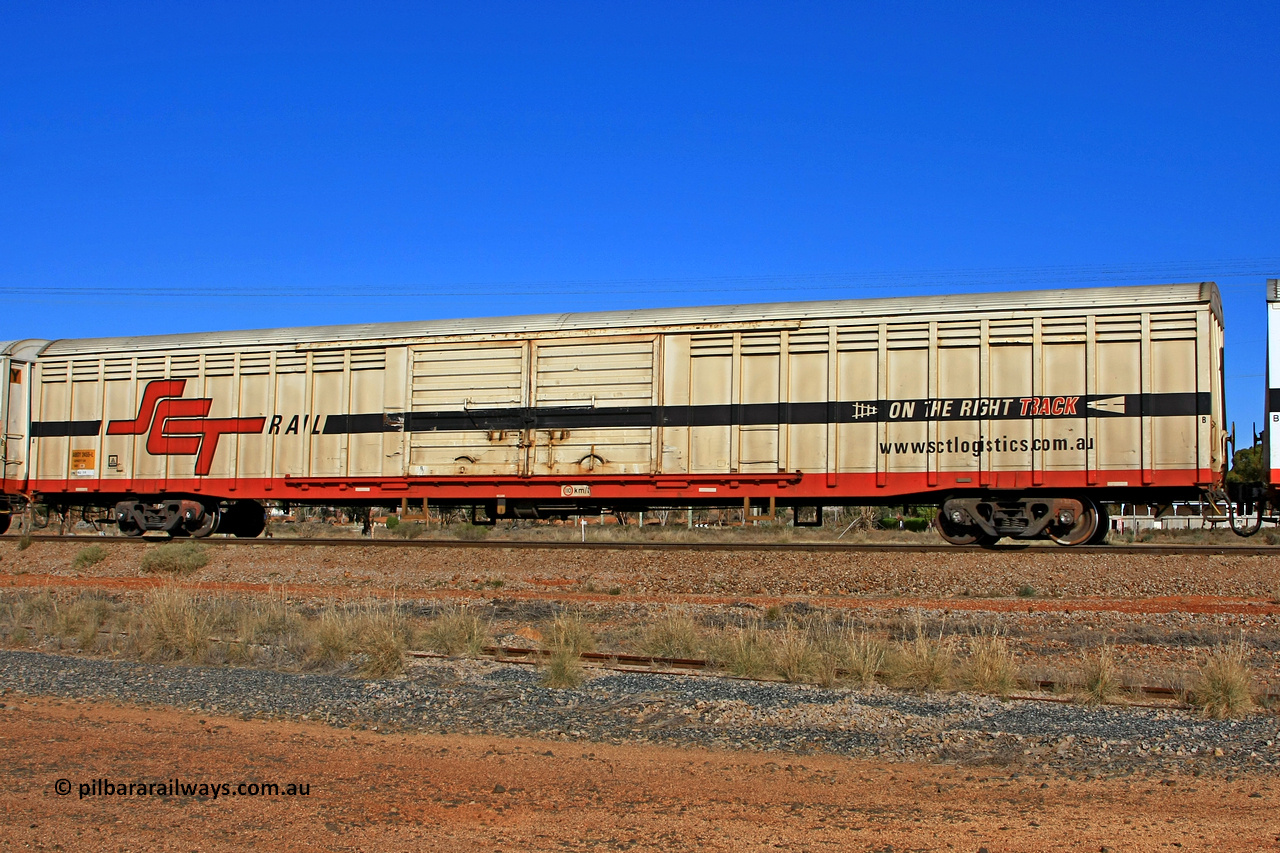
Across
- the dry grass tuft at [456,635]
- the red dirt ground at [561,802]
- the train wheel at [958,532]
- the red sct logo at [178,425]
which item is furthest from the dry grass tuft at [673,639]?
the red sct logo at [178,425]

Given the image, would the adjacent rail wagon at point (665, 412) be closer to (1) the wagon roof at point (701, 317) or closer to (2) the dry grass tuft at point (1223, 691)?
(1) the wagon roof at point (701, 317)

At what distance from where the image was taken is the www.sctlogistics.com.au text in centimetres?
535

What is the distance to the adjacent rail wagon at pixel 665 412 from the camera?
1479 centimetres

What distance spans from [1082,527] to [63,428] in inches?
720

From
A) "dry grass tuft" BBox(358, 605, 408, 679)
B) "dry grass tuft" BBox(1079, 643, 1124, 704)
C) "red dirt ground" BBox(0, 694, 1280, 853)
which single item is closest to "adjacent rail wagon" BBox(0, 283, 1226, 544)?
"dry grass tuft" BBox(358, 605, 408, 679)

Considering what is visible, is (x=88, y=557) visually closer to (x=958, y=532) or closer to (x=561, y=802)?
(x=958, y=532)

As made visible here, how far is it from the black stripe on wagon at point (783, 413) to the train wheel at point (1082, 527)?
4.92 feet

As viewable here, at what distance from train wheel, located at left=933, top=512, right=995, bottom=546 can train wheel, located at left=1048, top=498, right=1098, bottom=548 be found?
104cm

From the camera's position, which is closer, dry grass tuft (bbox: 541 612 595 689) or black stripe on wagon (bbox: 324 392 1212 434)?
dry grass tuft (bbox: 541 612 595 689)

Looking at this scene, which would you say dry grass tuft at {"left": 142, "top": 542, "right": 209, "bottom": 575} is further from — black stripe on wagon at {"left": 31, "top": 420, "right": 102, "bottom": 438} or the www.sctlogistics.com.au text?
the www.sctlogistics.com.au text

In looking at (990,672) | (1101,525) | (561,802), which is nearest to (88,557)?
(561,802)

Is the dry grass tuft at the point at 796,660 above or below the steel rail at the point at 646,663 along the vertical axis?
above

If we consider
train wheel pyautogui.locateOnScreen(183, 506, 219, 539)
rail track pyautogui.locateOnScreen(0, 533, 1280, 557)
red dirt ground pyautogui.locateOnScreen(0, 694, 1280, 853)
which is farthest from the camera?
train wheel pyautogui.locateOnScreen(183, 506, 219, 539)

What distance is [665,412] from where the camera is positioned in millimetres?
16375
